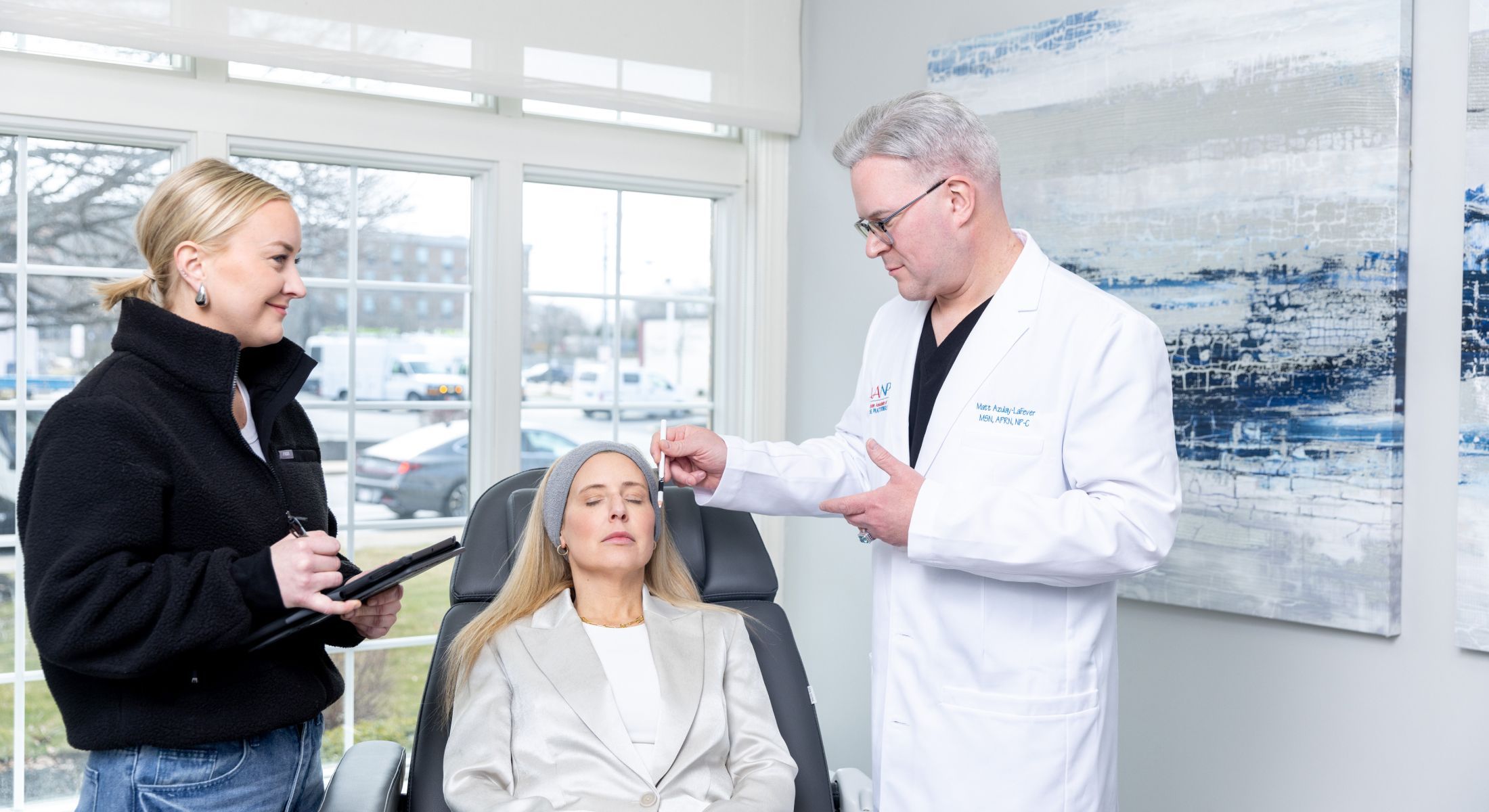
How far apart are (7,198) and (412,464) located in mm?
1067

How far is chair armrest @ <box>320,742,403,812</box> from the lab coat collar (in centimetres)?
93

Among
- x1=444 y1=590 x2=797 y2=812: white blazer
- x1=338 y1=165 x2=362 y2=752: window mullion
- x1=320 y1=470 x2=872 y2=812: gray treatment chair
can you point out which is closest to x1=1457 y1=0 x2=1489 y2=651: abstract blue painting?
x1=320 y1=470 x2=872 y2=812: gray treatment chair

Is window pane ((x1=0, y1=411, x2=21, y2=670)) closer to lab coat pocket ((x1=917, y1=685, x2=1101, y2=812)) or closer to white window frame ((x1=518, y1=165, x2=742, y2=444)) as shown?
white window frame ((x1=518, y1=165, x2=742, y2=444))

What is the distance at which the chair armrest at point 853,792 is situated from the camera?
184 cm

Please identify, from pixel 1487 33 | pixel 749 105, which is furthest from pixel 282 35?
pixel 1487 33

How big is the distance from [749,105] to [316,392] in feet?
4.68

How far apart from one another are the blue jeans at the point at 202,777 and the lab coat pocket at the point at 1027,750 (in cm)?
92

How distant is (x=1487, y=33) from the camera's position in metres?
1.95

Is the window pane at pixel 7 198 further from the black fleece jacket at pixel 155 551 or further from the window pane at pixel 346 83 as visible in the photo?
the black fleece jacket at pixel 155 551

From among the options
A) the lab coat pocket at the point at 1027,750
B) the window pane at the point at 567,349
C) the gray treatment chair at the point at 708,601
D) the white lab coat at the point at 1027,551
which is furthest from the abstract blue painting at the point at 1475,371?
the window pane at the point at 567,349

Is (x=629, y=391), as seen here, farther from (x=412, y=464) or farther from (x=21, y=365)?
(x=21, y=365)

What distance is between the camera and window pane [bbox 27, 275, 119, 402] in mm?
2486

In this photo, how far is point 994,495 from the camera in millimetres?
1568

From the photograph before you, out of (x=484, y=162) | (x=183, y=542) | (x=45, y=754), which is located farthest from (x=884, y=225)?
(x=45, y=754)
